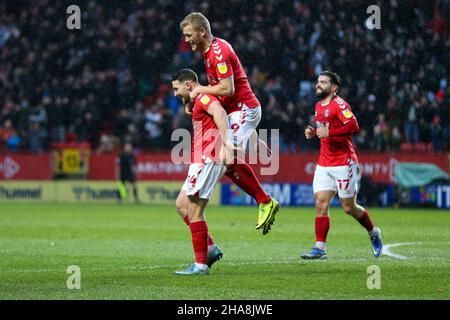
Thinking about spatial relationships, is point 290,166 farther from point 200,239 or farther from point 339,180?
point 200,239

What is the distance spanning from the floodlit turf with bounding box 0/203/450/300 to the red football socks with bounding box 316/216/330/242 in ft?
1.17

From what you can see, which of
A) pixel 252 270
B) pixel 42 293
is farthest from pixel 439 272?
pixel 42 293

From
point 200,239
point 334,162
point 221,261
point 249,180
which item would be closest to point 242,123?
point 249,180

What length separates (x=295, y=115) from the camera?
2728cm

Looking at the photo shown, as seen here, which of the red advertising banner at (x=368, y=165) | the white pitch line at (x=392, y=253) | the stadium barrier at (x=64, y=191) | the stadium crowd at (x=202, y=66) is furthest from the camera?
the stadium barrier at (x=64, y=191)

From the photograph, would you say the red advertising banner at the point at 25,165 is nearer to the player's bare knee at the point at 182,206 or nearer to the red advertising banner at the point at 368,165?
the red advertising banner at the point at 368,165

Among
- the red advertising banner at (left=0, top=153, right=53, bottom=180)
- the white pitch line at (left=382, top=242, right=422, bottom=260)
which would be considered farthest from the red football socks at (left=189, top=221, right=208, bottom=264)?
the red advertising banner at (left=0, top=153, right=53, bottom=180)

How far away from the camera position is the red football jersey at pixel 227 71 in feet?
33.3

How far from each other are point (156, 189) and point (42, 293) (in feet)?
66.7

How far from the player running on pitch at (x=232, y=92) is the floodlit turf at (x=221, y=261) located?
82 centimetres

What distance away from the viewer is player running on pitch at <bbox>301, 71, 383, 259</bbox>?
40.8 feet

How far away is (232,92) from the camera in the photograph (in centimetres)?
1017

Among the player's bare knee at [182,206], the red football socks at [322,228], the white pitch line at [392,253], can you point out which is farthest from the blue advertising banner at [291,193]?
the player's bare knee at [182,206]

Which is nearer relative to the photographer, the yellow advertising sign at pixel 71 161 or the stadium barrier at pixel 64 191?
the stadium barrier at pixel 64 191
